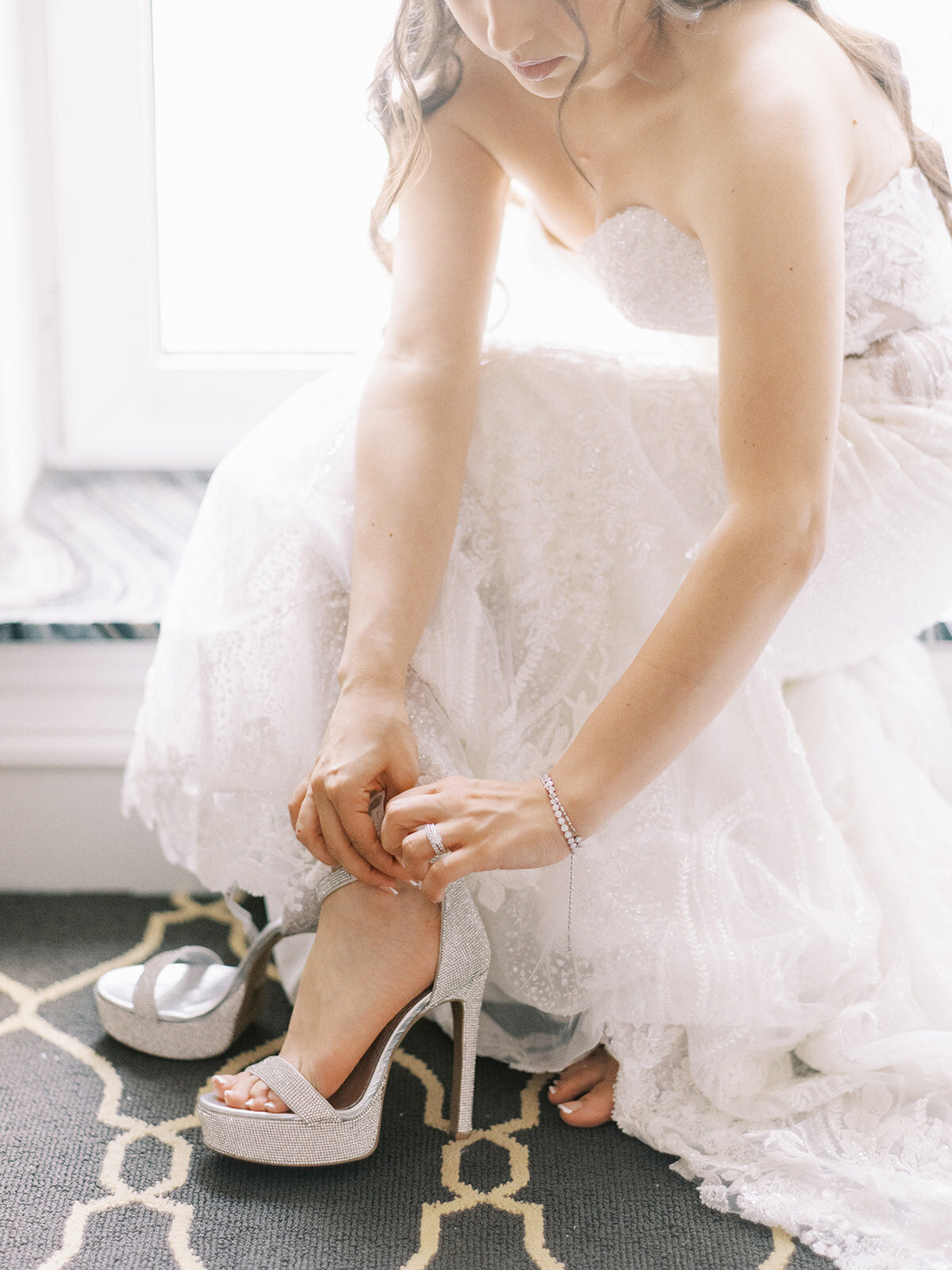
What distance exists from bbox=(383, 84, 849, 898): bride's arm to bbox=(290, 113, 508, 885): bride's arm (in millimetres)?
58

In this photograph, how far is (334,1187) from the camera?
0.88 metres

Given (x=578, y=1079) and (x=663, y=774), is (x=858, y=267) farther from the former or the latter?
(x=578, y=1079)

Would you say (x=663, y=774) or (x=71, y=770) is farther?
(x=71, y=770)

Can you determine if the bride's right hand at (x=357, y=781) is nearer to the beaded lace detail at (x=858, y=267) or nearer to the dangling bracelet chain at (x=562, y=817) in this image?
the dangling bracelet chain at (x=562, y=817)

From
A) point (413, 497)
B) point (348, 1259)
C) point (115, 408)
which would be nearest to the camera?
point (348, 1259)

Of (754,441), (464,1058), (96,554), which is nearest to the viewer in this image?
(754,441)

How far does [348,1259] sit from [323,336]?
49.3 inches

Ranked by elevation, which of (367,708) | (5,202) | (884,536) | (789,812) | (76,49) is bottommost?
(789,812)

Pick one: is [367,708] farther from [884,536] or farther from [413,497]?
[884,536]

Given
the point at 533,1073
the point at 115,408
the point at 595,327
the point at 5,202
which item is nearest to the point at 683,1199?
the point at 533,1073

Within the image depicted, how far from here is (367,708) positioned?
89cm

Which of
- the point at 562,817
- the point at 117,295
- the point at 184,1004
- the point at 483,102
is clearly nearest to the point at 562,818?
the point at 562,817

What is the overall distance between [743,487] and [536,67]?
15.0 inches

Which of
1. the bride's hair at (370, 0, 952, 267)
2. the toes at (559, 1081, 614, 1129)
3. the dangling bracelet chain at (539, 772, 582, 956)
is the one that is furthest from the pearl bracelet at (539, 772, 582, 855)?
the bride's hair at (370, 0, 952, 267)
